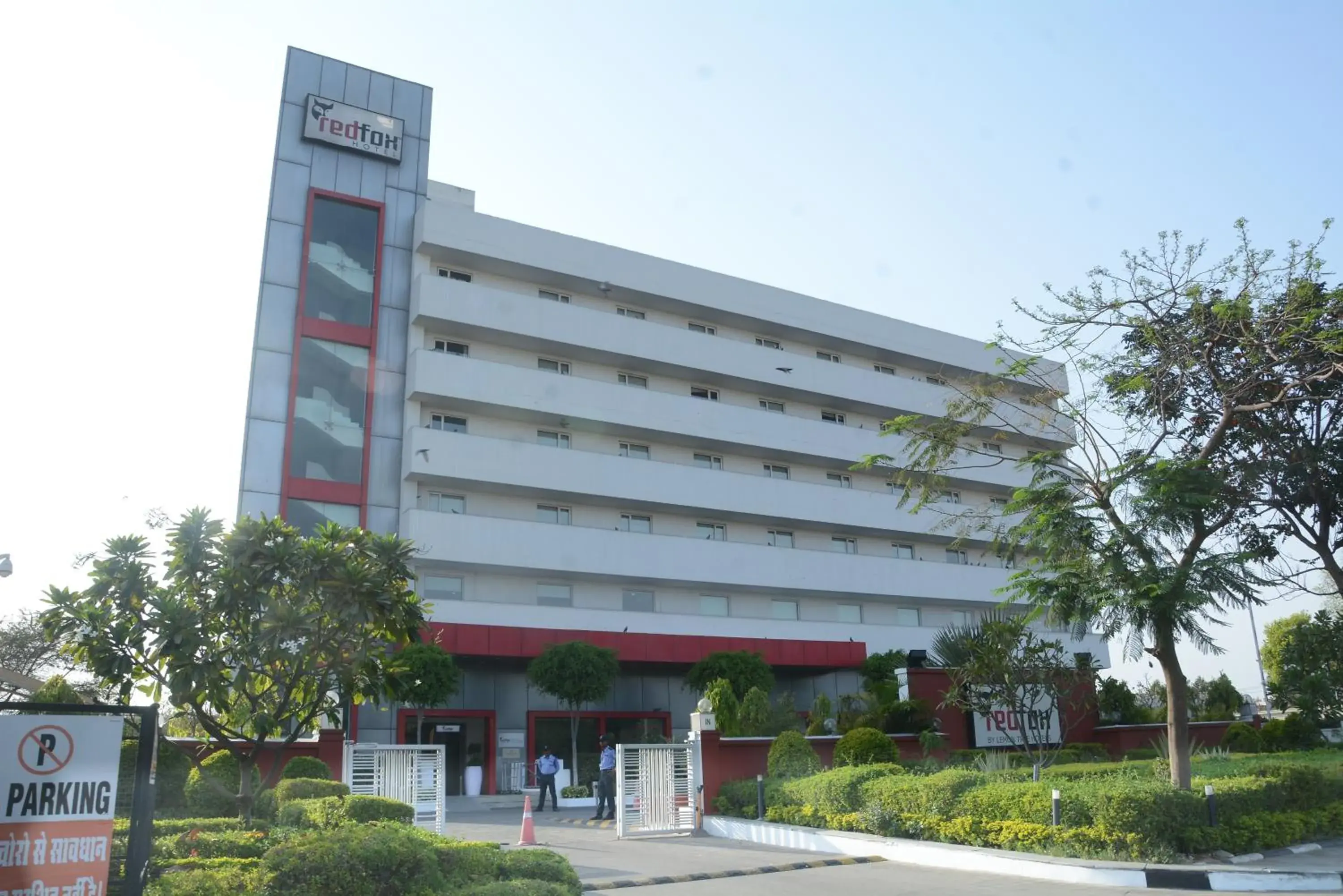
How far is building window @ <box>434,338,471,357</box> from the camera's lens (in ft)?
126

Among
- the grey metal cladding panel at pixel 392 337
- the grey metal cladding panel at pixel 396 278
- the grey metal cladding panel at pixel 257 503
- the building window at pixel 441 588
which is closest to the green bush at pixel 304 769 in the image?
the grey metal cladding panel at pixel 257 503

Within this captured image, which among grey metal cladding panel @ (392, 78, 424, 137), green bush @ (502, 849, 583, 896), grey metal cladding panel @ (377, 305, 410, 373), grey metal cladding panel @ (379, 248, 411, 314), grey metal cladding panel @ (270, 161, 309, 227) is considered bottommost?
green bush @ (502, 849, 583, 896)

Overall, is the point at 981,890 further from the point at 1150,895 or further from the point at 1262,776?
the point at 1262,776

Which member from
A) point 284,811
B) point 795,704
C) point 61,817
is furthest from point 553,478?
point 61,817

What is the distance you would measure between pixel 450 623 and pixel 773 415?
54.5 feet

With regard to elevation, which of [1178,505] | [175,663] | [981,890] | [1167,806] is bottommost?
[981,890]

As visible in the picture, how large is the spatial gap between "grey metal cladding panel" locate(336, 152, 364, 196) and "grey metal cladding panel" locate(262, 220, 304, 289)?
91.7 inches

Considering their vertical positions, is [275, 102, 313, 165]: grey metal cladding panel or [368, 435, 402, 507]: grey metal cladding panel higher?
[275, 102, 313, 165]: grey metal cladding panel

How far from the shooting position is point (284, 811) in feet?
54.1

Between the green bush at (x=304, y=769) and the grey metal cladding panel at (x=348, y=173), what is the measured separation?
76.3ft

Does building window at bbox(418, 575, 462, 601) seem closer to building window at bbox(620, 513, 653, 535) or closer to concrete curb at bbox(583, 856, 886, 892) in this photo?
building window at bbox(620, 513, 653, 535)

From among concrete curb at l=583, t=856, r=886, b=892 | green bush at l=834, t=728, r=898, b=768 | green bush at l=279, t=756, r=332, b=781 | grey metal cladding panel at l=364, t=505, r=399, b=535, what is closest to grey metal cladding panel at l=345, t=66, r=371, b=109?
grey metal cladding panel at l=364, t=505, r=399, b=535

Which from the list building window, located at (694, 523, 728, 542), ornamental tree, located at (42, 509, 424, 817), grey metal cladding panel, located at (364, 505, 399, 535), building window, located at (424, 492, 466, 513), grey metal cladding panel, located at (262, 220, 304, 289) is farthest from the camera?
building window, located at (694, 523, 728, 542)

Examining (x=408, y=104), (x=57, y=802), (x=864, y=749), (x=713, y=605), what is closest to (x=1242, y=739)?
(x=864, y=749)
